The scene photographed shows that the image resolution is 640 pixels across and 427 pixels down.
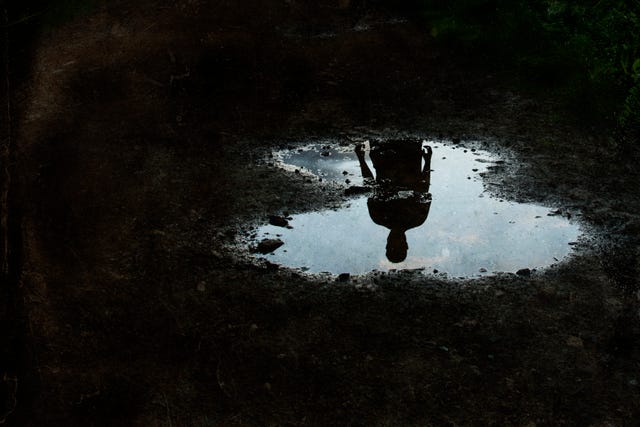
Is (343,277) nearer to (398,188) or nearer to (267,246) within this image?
(267,246)

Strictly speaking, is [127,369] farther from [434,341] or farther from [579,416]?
[579,416]

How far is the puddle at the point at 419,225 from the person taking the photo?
481 centimetres

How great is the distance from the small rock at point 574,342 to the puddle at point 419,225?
0.77m

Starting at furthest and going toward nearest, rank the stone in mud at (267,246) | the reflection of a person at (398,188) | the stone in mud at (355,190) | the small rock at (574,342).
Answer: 1. the stone in mud at (355,190)
2. the reflection of a person at (398,188)
3. the stone in mud at (267,246)
4. the small rock at (574,342)

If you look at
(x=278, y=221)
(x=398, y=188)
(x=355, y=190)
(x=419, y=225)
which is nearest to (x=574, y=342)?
(x=419, y=225)

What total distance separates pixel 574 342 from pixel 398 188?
212 centimetres

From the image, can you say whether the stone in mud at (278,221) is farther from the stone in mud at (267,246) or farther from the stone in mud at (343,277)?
the stone in mud at (343,277)

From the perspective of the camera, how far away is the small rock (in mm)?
4020

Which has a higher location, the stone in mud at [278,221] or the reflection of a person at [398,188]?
the stone in mud at [278,221]

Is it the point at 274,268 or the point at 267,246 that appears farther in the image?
the point at 267,246

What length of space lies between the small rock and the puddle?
0.77 metres

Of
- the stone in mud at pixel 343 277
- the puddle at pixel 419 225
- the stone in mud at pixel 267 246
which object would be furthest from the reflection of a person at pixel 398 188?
the stone in mud at pixel 267 246

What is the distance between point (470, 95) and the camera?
7.05m

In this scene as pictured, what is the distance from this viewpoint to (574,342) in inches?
159
